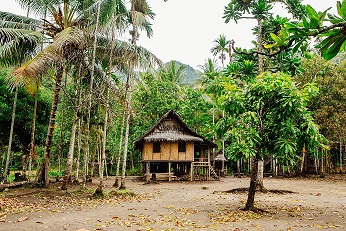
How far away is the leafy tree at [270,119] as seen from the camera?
24.6ft

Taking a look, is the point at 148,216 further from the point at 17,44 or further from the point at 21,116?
the point at 21,116

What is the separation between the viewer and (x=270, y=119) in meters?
8.38

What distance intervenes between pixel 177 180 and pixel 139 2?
13979 mm

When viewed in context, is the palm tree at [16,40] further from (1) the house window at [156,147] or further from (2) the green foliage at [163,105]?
(2) the green foliage at [163,105]

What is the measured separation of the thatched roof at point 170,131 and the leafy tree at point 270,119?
1373 cm

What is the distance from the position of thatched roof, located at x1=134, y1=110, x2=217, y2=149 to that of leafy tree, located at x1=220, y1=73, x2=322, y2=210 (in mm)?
13730

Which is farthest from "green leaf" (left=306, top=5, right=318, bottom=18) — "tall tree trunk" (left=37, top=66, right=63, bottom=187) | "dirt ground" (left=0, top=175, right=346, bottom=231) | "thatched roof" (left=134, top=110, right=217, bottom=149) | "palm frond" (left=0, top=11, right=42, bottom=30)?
"thatched roof" (left=134, top=110, right=217, bottom=149)

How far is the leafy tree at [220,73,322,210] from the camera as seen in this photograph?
24.6ft

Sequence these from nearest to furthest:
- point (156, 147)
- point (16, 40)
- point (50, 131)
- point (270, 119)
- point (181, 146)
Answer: point (270, 119) < point (16, 40) < point (50, 131) < point (156, 147) < point (181, 146)

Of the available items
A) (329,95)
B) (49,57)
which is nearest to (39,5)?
(49,57)

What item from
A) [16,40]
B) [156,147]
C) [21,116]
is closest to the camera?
[16,40]

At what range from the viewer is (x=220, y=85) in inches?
345

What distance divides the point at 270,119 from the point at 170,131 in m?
14.8

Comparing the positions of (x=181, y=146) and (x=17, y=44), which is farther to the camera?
(x=181, y=146)
